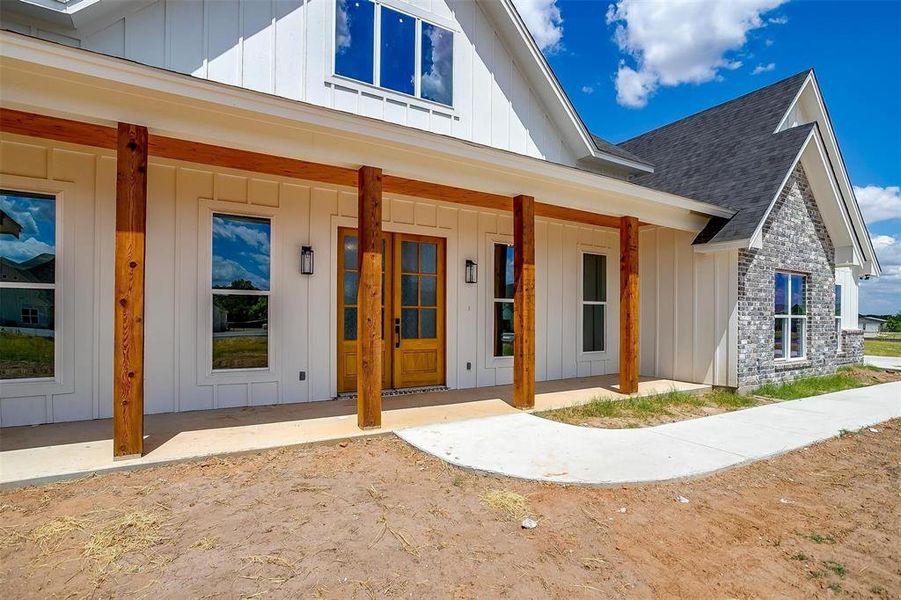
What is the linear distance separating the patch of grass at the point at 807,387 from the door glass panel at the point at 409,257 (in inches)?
249

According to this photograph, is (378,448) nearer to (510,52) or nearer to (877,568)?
(877,568)

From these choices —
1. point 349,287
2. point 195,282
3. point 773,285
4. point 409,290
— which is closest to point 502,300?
point 409,290

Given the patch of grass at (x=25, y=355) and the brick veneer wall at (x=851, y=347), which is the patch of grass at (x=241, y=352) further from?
the brick veneer wall at (x=851, y=347)

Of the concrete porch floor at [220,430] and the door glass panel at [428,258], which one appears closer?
the concrete porch floor at [220,430]

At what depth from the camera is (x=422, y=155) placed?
204 inches

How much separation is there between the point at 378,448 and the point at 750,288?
7.11 metres

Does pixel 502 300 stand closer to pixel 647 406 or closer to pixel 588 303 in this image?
pixel 588 303

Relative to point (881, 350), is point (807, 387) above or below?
above

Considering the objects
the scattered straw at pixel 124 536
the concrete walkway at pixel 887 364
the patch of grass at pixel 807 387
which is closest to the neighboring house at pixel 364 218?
the patch of grass at pixel 807 387

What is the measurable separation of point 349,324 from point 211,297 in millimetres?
1811

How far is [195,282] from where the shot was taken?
5.57 m

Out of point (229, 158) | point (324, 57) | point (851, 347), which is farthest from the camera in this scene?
point (851, 347)

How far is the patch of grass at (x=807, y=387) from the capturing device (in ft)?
25.7

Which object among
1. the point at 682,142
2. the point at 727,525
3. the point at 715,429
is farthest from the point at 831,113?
the point at 727,525
